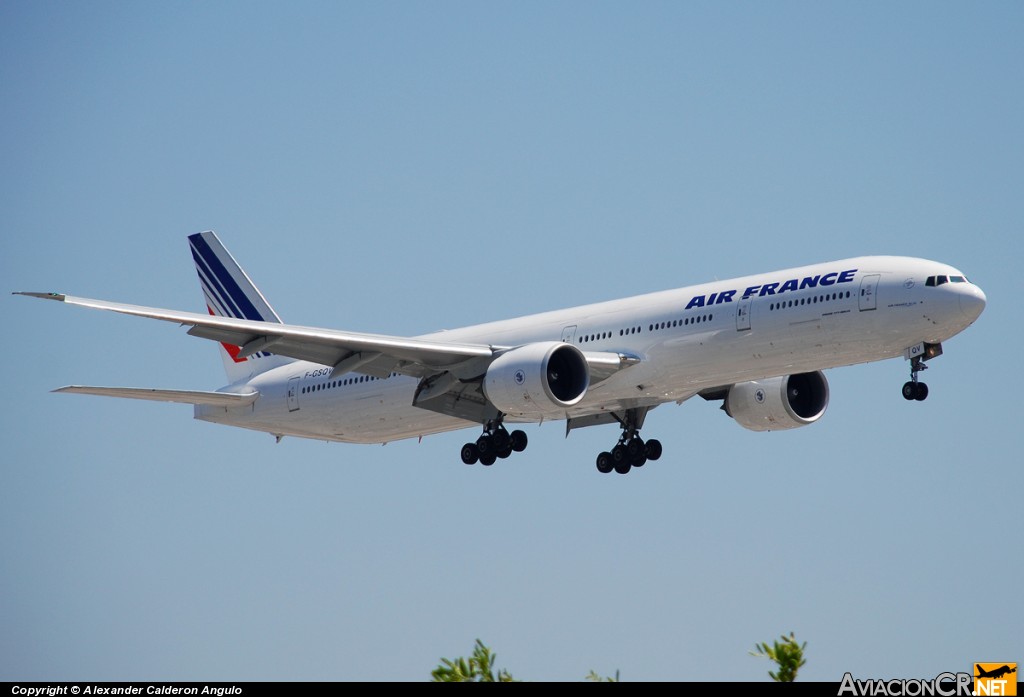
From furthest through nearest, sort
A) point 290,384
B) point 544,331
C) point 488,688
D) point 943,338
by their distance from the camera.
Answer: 1. point 290,384
2. point 544,331
3. point 943,338
4. point 488,688

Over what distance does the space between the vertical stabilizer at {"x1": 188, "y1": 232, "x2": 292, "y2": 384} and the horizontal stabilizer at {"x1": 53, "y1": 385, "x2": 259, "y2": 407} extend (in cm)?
188

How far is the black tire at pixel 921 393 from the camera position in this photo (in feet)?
129

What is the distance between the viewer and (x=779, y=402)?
47500 millimetres

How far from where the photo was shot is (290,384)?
4984 centimetres

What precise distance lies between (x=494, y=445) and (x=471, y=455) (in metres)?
0.90

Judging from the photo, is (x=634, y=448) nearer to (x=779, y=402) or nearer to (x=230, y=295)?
(x=779, y=402)

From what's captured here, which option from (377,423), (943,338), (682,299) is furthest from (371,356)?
(943,338)

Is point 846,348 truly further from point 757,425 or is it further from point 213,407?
point 213,407

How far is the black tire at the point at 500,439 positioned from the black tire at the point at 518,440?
0.93 ft

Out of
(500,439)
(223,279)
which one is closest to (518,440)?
(500,439)

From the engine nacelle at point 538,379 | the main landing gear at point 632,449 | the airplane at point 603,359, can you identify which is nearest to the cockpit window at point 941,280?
the airplane at point 603,359

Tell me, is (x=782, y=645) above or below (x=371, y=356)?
below

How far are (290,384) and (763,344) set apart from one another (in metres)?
16.9

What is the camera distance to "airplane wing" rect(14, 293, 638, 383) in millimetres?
40375
